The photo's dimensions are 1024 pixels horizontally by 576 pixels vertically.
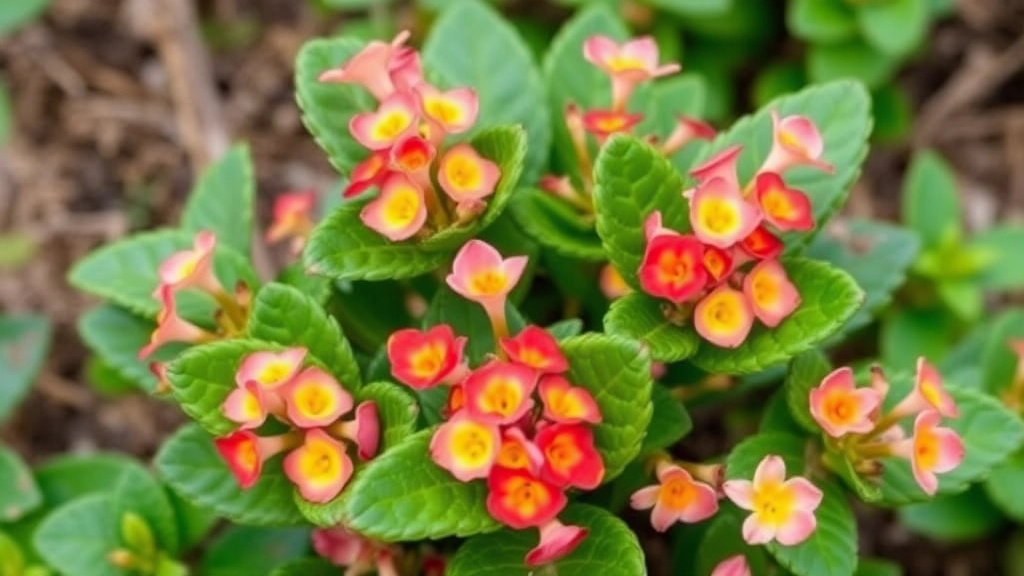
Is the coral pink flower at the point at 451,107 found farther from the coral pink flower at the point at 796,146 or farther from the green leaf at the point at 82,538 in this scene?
the green leaf at the point at 82,538

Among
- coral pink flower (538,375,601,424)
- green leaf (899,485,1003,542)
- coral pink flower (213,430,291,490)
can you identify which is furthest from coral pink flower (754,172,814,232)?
green leaf (899,485,1003,542)

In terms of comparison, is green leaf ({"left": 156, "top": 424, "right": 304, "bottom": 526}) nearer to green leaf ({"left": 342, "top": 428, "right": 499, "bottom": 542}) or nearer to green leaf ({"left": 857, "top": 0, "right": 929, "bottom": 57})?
green leaf ({"left": 342, "top": 428, "right": 499, "bottom": 542})

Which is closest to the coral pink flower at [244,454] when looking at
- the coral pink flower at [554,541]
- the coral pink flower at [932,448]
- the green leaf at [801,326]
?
the coral pink flower at [554,541]

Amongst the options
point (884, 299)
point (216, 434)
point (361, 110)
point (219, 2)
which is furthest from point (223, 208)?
point (219, 2)

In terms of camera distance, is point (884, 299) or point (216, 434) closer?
point (216, 434)

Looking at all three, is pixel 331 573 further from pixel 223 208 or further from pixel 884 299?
pixel 884 299

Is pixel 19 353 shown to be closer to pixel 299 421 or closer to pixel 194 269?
pixel 194 269
